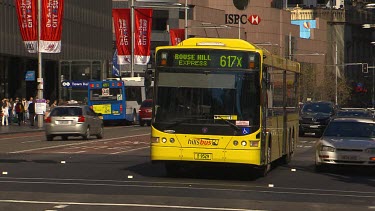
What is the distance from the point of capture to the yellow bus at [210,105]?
826 inches

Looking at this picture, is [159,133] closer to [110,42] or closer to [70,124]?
[70,124]

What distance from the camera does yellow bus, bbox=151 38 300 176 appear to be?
21.0 meters

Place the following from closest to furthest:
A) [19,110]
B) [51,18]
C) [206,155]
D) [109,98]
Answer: [206,155] < [51,18] < [19,110] < [109,98]

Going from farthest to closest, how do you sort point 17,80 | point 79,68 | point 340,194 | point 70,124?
point 17,80, point 79,68, point 70,124, point 340,194

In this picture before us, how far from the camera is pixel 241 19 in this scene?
474ft

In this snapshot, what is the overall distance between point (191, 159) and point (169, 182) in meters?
0.81

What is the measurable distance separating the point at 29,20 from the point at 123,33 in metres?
12.8

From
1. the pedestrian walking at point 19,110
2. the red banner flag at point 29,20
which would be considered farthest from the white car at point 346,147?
the pedestrian walking at point 19,110

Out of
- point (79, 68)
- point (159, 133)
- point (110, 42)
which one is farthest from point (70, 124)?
point (110, 42)

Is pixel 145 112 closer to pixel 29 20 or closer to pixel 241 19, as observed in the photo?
pixel 29 20

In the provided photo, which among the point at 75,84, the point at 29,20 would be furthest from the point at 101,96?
the point at 29,20

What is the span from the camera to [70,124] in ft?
135

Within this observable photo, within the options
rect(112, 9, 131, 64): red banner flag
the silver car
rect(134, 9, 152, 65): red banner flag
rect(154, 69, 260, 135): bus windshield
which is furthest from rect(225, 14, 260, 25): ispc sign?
rect(154, 69, 260, 135): bus windshield

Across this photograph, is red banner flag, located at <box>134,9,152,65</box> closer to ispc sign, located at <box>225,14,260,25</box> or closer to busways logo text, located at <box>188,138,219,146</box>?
busways logo text, located at <box>188,138,219,146</box>
